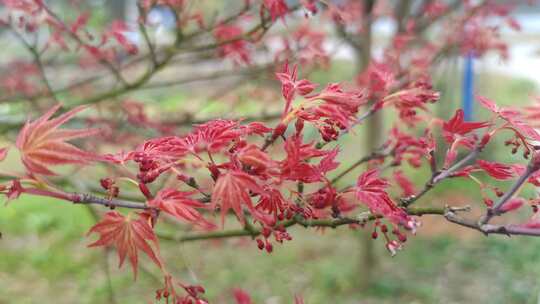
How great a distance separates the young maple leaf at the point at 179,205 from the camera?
1.01m

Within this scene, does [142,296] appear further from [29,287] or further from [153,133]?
[153,133]

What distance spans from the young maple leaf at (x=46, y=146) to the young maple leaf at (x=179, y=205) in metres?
0.16

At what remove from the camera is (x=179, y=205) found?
104cm

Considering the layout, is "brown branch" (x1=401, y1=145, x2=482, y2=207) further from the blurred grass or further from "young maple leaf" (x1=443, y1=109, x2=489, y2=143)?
the blurred grass

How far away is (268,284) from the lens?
4977 millimetres

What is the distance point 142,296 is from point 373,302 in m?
1.84

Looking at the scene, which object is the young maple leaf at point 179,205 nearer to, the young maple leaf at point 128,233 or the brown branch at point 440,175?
the young maple leaf at point 128,233

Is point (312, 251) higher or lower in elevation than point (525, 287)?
lower

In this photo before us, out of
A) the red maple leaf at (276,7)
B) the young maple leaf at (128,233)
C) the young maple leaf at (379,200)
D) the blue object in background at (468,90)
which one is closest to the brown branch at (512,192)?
the young maple leaf at (379,200)

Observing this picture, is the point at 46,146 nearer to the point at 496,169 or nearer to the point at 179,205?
the point at 179,205

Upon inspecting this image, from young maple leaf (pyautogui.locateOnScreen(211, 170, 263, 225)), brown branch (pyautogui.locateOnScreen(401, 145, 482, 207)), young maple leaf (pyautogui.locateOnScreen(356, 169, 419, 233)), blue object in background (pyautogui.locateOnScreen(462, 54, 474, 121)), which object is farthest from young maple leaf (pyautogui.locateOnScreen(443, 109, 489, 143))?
blue object in background (pyautogui.locateOnScreen(462, 54, 474, 121))

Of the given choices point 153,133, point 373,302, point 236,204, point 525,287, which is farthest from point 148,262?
point 236,204

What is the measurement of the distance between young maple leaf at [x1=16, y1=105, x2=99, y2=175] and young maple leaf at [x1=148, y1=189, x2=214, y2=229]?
0.54 ft

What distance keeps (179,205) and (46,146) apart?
24cm
